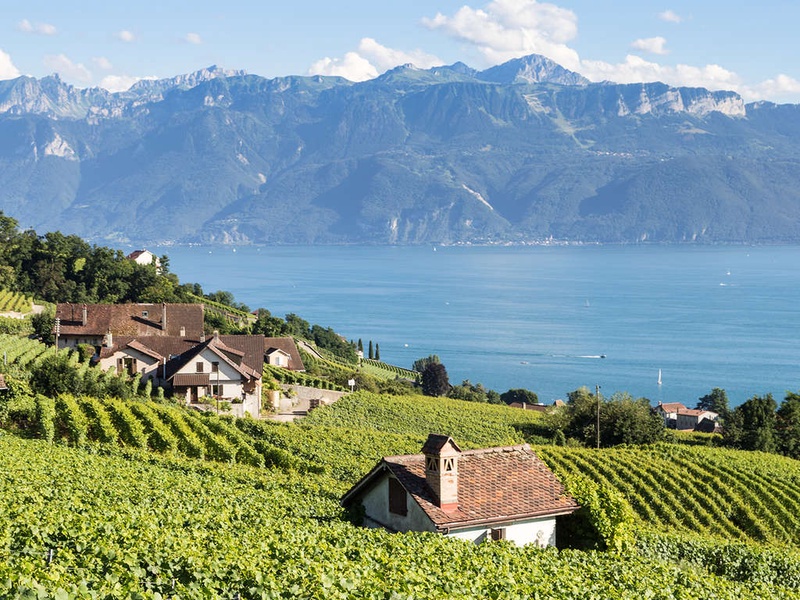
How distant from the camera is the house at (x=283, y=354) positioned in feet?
212

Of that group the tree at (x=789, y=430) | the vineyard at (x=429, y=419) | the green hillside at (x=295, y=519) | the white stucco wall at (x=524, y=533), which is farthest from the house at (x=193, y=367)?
the tree at (x=789, y=430)

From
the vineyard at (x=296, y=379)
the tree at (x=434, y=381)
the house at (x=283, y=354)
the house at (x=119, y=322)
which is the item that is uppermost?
the house at (x=119, y=322)

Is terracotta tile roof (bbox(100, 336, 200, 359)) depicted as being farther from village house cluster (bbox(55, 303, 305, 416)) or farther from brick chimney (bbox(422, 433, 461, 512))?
brick chimney (bbox(422, 433, 461, 512))

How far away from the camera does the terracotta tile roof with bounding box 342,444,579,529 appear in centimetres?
1952

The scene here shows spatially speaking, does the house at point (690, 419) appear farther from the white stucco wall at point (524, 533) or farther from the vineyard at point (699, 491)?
the white stucco wall at point (524, 533)

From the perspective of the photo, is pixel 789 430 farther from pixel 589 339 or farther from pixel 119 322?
pixel 589 339

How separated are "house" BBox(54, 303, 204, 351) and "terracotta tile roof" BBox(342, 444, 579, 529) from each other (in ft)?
Result: 119

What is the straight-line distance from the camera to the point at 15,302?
69.9 meters

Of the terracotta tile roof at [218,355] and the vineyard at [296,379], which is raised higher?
the terracotta tile roof at [218,355]

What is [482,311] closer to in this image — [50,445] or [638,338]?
[638,338]

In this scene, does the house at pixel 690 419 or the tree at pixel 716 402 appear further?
the tree at pixel 716 402

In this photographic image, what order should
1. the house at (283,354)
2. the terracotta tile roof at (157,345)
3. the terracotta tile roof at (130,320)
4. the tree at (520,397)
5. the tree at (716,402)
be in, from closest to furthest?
1. the terracotta tile roof at (157,345)
2. the terracotta tile roof at (130,320)
3. the house at (283,354)
4. the tree at (716,402)
5. the tree at (520,397)

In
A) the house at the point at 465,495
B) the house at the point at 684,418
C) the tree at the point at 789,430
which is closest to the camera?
the house at the point at 465,495

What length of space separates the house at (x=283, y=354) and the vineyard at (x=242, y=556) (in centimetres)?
4088
